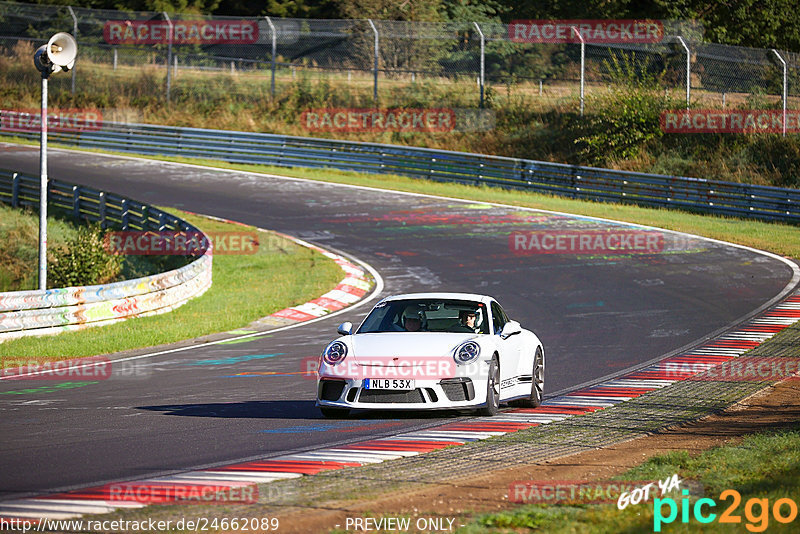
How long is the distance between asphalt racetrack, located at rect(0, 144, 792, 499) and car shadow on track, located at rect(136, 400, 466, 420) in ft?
0.10

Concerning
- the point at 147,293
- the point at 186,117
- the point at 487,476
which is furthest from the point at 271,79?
the point at 487,476

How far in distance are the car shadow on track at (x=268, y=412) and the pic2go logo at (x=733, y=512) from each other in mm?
4227

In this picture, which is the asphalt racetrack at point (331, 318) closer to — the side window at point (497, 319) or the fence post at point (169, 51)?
the side window at point (497, 319)

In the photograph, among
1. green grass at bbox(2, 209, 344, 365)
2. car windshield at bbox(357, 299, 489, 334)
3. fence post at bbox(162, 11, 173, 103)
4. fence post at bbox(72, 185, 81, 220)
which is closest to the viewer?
car windshield at bbox(357, 299, 489, 334)

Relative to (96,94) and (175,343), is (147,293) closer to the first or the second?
(175,343)

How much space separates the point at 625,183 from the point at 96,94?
81.2 feet

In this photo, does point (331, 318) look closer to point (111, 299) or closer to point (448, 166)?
point (111, 299)

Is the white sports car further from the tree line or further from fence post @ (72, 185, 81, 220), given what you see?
the tree line

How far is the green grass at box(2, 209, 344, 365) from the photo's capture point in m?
16.1

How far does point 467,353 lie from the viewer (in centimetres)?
1012

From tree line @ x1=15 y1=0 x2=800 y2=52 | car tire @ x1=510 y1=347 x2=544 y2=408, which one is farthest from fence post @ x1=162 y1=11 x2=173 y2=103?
car tire @ x1=510 y1=347 x2=544 y2=408

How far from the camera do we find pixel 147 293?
18938mm

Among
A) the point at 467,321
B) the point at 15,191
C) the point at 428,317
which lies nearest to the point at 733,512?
the point at 467,321

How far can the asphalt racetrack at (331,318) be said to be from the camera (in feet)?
28.9
